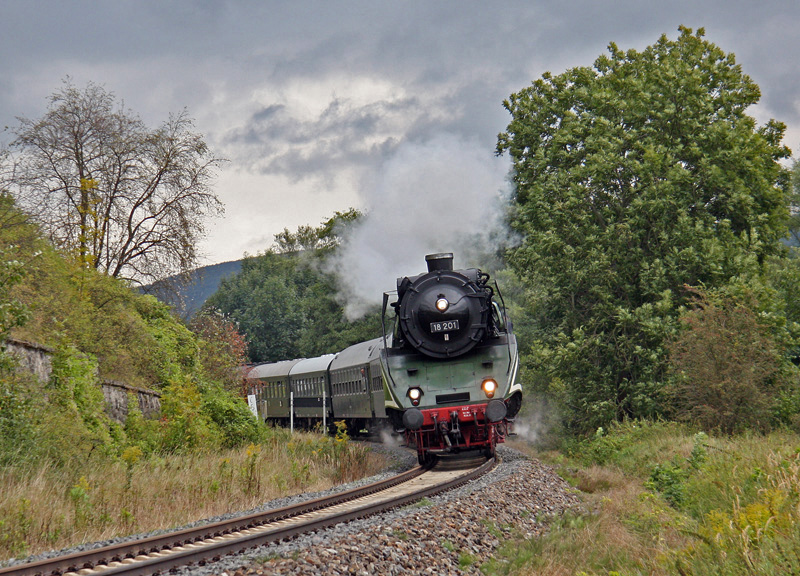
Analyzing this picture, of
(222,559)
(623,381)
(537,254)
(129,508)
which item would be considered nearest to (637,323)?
(623,381)

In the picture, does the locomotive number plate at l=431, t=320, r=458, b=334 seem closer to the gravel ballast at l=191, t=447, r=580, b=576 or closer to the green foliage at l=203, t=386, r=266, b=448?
Answer: the gravel ballast at l=191, t=447, r=580, b=576

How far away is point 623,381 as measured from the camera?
22.5m

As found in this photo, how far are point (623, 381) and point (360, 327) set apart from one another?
31.6 metres

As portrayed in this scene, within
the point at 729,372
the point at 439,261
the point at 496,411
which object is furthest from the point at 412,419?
the point at 729,372

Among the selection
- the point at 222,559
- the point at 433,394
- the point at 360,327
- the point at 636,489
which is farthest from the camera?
the point at 360,327

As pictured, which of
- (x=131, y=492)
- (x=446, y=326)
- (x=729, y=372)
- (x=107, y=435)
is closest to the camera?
(x=131, y=492)

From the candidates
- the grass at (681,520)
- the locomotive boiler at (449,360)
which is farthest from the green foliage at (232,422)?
the grass at (681,520)

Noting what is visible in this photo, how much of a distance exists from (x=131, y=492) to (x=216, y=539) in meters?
2.71

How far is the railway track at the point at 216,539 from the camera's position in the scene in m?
6.55

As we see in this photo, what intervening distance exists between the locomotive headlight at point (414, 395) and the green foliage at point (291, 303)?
99.0 feet

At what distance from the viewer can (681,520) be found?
26.7ft

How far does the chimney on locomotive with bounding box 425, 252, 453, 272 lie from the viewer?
15.4 m

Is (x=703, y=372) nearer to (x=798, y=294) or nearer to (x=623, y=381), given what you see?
(x=623, y=381)

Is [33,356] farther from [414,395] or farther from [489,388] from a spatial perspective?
[489,388]
